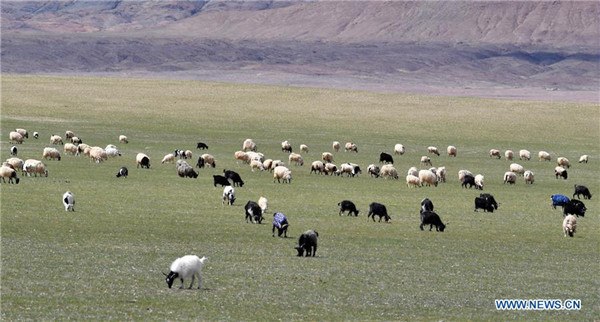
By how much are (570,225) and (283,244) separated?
8949 mm

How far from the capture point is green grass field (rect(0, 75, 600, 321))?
53.9 ft

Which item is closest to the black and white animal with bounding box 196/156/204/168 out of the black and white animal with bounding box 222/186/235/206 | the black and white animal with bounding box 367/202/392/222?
the black and white animal with bounding box 222/186/235/206

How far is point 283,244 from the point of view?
2344 centimetres

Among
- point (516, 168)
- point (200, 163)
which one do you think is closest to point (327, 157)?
point (200, 163)

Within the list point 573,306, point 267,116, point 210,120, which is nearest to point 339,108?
point 267,116

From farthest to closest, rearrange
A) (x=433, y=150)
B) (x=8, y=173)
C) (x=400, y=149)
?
(x=433, y=150) < (x=400, y=149) < (x=8, y=173)

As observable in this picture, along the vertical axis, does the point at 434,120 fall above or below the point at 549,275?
above

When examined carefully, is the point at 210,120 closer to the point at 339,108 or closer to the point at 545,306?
the point at 339,108

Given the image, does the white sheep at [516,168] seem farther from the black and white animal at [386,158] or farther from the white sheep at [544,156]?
the white sheep at [544,156]

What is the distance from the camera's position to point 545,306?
1728 centimetres

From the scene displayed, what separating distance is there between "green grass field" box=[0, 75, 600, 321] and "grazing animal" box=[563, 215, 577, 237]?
0.56 metres

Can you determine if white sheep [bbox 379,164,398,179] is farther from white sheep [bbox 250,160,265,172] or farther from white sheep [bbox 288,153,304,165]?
white sheep [bbox 250,160,265,172]

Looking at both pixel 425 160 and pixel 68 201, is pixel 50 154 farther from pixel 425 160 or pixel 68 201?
pixel 425 160

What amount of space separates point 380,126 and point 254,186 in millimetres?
38638
